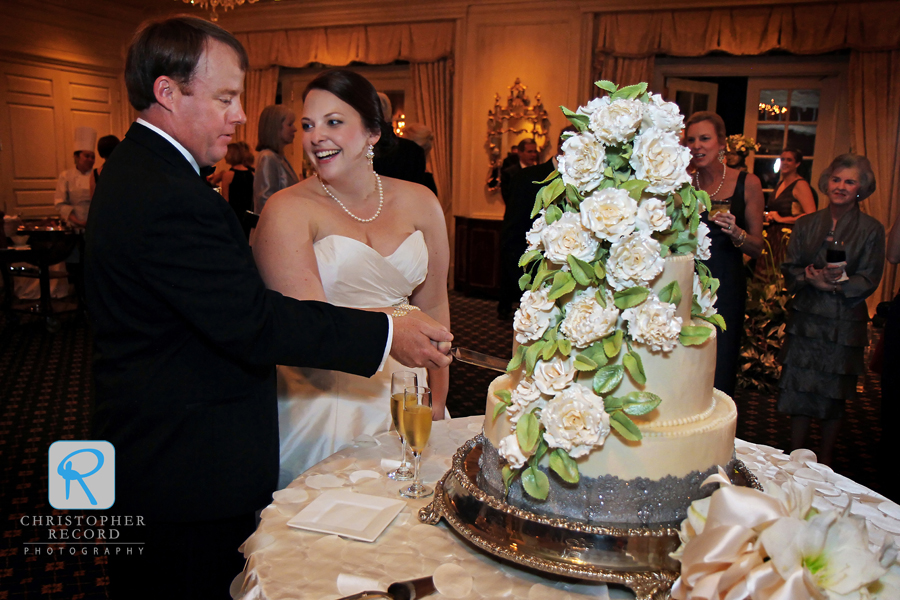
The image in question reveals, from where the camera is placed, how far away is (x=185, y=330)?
5.39ft

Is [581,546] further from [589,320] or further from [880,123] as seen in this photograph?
[880,123]

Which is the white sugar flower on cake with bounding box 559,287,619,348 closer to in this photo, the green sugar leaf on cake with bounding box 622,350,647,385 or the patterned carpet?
the green sugar leaf on cake with bounding box 622,350,647,385

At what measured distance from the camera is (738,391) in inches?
222

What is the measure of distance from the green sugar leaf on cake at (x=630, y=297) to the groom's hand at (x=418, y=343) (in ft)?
2.35

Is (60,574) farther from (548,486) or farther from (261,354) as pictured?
(548,486)

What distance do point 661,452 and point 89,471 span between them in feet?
5.12

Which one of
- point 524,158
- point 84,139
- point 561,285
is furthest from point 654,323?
point 84,139

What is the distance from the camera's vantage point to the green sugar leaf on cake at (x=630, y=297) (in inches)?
48.5

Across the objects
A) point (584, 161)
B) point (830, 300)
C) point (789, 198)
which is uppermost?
Answer: point (584, 161)

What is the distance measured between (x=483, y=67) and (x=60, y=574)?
806 centimetres

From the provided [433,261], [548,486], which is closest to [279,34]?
[433,261]

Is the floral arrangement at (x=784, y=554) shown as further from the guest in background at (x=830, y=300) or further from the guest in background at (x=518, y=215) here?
the guest in background at (x=518, y=215)

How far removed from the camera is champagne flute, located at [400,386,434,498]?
1559 mm

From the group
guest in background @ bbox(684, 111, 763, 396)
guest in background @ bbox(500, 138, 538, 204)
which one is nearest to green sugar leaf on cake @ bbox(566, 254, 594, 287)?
guest in background @ bbox(684, 111, 763, 396)
